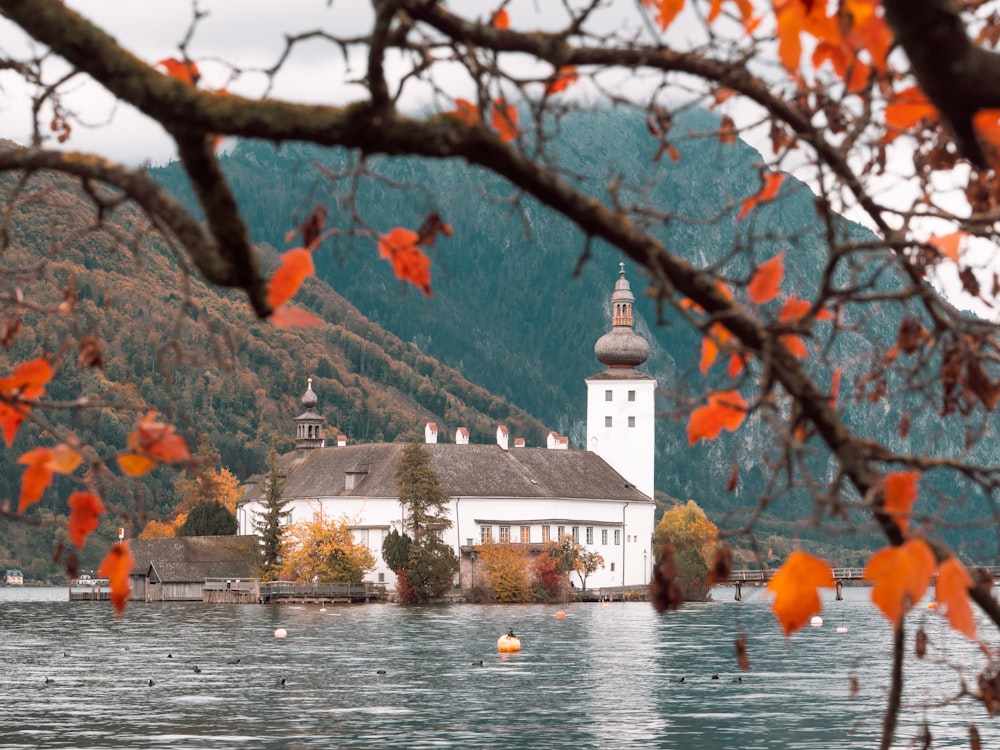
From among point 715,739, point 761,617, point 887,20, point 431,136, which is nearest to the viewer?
point 887,20

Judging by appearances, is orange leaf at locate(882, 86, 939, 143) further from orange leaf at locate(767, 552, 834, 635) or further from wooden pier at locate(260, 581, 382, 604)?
wooden pier at locate(260, 581, 382, 604)

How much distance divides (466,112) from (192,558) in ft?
399

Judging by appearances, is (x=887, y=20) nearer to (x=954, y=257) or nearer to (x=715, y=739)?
(x=954, y=257)

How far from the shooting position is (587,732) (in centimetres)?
3594

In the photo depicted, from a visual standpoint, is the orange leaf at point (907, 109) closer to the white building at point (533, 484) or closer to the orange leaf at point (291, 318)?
the orange leaf at point (291, 318)

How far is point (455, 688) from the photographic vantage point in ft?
153

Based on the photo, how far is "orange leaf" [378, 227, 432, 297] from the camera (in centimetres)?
462

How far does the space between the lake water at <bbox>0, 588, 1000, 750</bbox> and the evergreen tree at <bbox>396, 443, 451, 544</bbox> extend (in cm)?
2743

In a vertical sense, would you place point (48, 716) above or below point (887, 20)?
below

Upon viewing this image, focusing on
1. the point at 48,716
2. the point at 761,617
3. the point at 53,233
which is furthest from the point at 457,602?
the point at 53,233

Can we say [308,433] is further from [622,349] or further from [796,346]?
[796,346]

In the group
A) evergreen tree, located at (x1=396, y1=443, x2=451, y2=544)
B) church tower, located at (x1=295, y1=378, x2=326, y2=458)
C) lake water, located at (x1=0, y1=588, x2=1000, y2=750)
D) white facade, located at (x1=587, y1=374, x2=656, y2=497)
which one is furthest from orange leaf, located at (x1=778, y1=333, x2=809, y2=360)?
church tower, located at (x1=295, y1=378, x2=326, y2=458)

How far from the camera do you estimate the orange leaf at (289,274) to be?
13.8ft

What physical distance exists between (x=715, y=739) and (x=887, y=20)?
3305 centimetres
